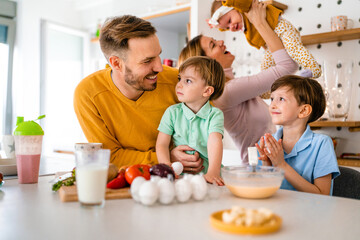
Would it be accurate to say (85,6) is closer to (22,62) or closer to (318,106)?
(22,62)

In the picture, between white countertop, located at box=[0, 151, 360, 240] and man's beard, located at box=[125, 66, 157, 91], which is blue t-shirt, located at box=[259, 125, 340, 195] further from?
man's beard, located at box=[125, 66, 157, 91]

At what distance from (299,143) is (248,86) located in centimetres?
50

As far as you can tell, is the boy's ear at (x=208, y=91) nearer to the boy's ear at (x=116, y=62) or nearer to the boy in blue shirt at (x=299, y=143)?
the boy in blue shirt at (x=299, y=143)

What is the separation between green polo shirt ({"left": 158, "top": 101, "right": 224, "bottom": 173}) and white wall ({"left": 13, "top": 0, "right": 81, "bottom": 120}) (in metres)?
3.53

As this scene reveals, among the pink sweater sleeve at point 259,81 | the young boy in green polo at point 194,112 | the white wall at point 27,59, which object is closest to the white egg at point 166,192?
the young boy in green polo at point 194,112

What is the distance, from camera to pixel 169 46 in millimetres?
4059

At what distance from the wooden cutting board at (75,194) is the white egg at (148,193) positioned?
11 cm

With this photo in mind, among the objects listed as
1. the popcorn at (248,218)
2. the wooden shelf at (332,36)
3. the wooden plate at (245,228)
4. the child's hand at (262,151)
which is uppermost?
the wooden shelf at (332,36)

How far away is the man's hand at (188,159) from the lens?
5.03 ft

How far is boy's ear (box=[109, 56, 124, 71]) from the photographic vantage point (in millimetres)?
1751

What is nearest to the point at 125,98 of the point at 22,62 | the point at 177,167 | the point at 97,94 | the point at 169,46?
the point at 97,94

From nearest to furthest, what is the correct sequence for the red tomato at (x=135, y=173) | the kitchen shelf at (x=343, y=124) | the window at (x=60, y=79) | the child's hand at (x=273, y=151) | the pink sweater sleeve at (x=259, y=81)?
the red tomato at (x=135, y=173), the child's hand at (x=273, y=151), the pink sweater sleeve at (x=259, y=81), the kitchen shelf at (x=343, y=124), the window at (x=60, y=79)

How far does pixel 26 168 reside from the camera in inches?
47.2

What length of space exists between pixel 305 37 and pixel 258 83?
3.55 feet
